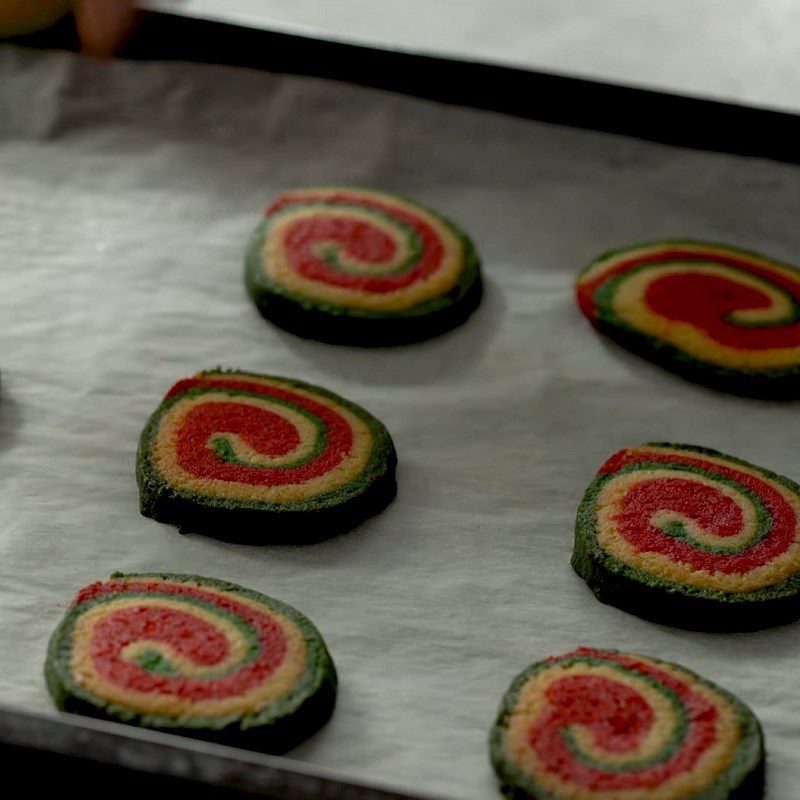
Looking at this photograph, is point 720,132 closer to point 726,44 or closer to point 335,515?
point 726,44

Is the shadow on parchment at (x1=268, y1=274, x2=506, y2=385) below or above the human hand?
below

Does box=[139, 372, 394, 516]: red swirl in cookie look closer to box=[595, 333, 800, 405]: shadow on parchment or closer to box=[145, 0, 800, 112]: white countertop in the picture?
box=[595, 333, 800, 405]: shadow on parchment

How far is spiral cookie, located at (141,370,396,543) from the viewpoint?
147cm

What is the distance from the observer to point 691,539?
1.47 meters

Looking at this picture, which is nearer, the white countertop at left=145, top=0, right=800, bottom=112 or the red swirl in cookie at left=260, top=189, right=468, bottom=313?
the red swirl in cookie at left=260, top=189, right=468, bottom=313

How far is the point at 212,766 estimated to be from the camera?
0.97 meters

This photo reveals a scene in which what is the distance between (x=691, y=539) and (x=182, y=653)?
59cm

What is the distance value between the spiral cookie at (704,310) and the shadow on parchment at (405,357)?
18 cm

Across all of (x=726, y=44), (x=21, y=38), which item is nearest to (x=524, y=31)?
(x=726, y=44)

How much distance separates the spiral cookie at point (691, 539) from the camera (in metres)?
1.39

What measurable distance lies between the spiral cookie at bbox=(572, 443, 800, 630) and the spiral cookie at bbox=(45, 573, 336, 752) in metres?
0.36

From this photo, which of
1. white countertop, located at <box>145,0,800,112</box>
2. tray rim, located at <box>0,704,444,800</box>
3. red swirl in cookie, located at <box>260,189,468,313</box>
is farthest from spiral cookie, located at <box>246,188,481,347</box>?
tray rim, located at <box>0,704,444,800</box>

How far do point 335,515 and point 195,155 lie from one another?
91 centimetres

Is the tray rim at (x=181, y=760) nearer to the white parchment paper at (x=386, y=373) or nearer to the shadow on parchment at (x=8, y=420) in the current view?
the white parchment paper at (x=386, y=373)
